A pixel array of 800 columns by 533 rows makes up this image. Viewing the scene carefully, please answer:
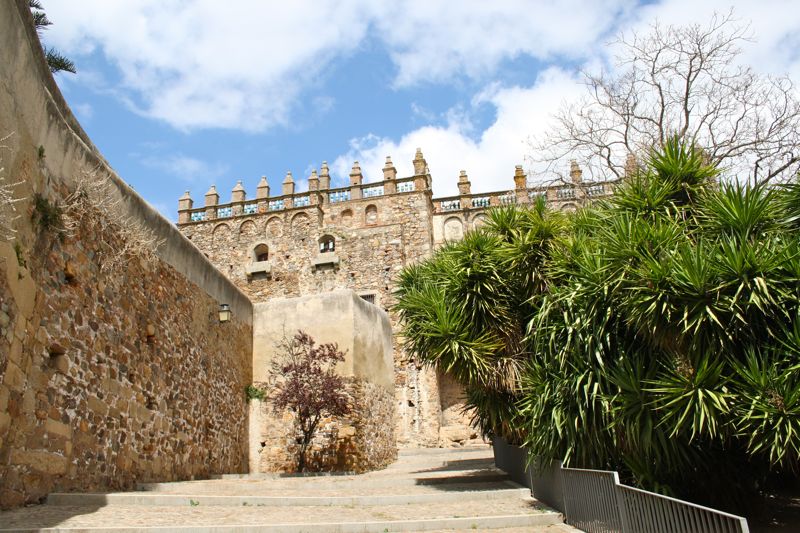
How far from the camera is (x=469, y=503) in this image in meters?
7.87

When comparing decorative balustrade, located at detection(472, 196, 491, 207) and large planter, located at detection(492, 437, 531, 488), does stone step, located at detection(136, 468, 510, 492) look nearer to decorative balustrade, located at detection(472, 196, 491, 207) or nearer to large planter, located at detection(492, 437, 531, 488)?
large planter, located at detection(492, 437, 531, 488)

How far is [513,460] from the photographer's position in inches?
403

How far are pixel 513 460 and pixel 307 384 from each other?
15.8 ft

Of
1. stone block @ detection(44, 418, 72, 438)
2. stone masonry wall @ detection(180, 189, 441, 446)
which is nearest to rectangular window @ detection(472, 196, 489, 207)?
stone masonry wall @ detection(180, 189, 441, 446)

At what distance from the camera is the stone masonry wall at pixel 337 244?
2462 cm

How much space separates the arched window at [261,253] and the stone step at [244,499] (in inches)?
810

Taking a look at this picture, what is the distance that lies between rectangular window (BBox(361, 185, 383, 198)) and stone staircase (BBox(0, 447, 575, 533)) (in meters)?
18.7

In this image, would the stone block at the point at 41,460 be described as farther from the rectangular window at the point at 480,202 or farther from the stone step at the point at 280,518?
the rectangular window at the point at 480,202

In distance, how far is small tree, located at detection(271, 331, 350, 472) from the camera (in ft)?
41.7

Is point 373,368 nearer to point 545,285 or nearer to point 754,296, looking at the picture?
point 545,285

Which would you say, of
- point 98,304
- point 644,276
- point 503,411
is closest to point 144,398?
point 98,304

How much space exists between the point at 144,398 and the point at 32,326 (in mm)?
2961

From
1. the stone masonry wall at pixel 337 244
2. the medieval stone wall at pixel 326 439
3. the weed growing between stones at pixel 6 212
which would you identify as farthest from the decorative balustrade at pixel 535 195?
the stone masonry wall at pixel 337 244

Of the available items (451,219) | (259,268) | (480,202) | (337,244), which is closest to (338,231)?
(337,244)
